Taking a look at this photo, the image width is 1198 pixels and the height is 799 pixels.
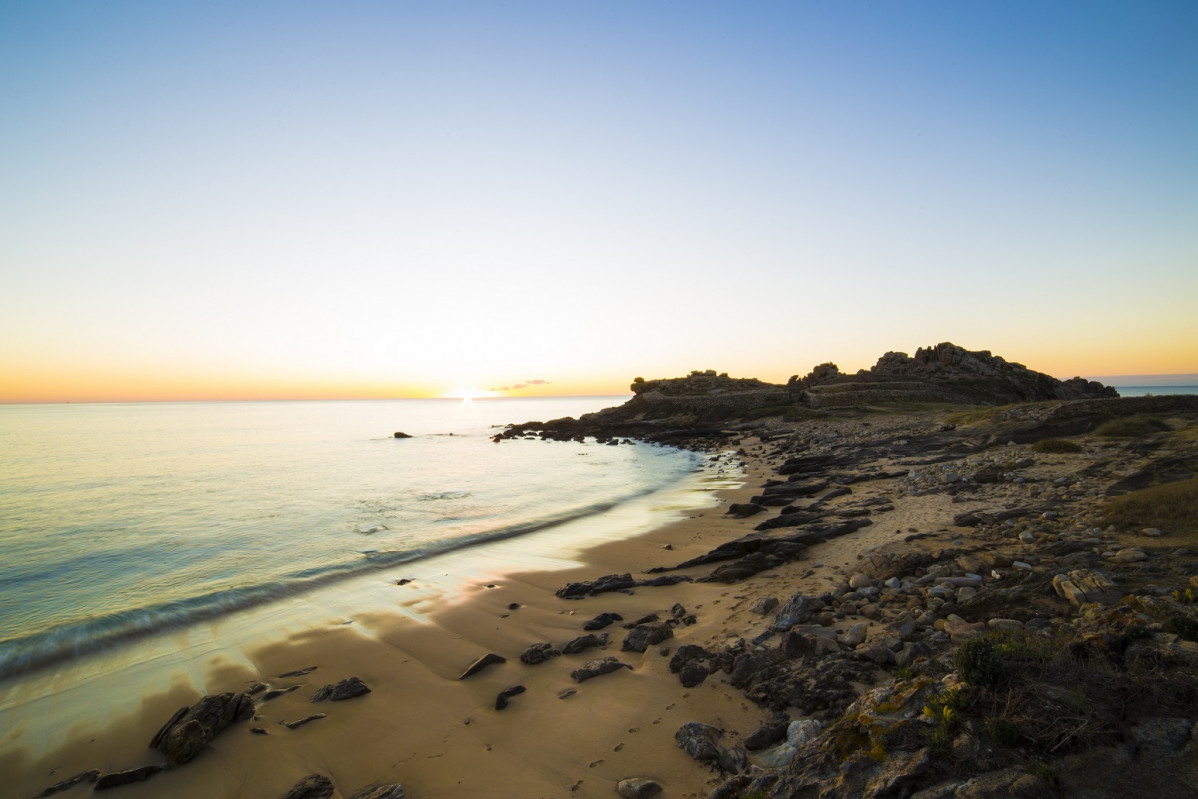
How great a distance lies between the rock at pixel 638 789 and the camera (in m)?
5.57

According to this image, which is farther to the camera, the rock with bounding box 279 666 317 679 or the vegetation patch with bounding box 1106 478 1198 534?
the rock with bounding box 279 666 317 679

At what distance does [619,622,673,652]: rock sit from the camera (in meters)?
9.21

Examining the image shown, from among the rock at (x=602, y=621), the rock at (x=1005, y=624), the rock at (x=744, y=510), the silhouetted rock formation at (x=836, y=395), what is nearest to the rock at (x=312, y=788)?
the rock at (x=602, y=621)

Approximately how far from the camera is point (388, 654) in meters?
10.5

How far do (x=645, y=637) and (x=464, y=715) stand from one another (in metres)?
3.26

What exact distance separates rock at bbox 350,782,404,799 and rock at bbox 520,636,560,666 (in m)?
3.26

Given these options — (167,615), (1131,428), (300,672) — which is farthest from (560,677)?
(1131,428)

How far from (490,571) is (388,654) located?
561 centimetres

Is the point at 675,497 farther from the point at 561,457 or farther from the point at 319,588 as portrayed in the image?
the point at 561,457

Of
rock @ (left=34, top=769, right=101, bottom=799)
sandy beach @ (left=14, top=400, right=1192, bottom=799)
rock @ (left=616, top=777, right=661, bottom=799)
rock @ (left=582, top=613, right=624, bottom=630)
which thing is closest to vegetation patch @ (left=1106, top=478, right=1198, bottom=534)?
sandy beach @ (left=14, top=400, right=1192, bottom=799)

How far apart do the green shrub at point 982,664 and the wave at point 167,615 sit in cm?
1601

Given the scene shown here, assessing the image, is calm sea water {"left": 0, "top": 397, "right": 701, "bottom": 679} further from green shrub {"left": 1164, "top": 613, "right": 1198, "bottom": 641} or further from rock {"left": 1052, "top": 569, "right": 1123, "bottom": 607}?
green shrub {"left": 1164, "top": 613, "right": 1198, "bottom": 641}

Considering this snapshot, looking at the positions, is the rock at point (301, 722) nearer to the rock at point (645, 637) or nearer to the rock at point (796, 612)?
the rock at point (645, 637)

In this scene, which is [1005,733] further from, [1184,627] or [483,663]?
[483,663]
